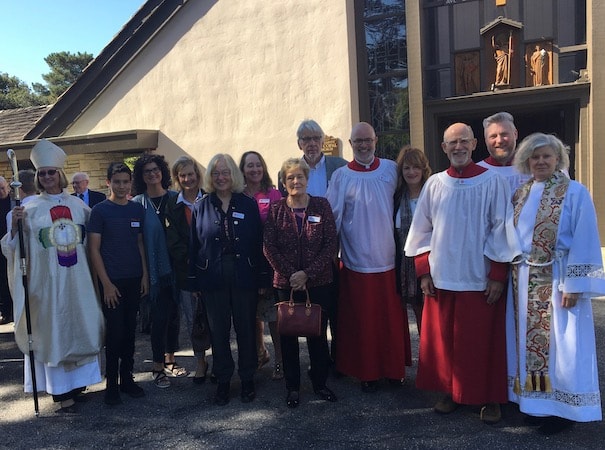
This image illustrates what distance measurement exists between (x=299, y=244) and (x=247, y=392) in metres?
1.26

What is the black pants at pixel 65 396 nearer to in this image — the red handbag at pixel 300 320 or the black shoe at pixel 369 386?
the red handbag at pixel 300 320

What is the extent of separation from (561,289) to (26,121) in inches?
549

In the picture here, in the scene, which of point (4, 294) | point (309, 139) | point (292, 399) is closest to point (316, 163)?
point (309, 139)

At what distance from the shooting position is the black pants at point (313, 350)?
12.2 feet

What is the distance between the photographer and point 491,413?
11.1 ft

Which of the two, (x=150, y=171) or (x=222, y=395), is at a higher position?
(x=150, y=171)

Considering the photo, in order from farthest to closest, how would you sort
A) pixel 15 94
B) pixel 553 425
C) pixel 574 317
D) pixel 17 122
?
1. pixel 15 94
2. pixel 17 122
3. pixel 553 425
4. pixel 574 317

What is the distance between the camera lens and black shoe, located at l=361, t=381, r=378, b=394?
13.1 ft

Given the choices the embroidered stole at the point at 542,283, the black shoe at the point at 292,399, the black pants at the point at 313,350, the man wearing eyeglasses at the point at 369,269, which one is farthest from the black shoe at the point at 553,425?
the black shoe at the point at 292,399

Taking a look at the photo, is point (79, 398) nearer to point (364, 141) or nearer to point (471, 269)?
point (364, 141)

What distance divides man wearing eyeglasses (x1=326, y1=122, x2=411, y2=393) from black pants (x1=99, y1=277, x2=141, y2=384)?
1.70 meters

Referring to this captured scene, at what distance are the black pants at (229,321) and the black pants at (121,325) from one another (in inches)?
23.3

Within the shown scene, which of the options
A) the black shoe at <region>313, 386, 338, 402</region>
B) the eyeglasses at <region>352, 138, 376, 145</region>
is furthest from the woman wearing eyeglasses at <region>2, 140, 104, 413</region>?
the eyeglasses at <region>352, 138, 376, 145</region>

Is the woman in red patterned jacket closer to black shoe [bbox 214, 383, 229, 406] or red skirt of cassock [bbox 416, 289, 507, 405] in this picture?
black shoe [bbox 214, 383, 229, 406]
